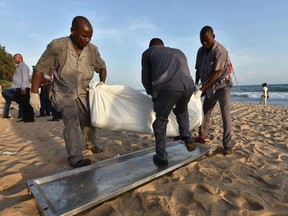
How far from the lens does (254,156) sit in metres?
3.22

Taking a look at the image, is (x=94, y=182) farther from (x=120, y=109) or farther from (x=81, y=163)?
(x=120, y=109)

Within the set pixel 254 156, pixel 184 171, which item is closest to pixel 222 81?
pixel 254 156

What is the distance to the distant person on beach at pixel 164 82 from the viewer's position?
261cm

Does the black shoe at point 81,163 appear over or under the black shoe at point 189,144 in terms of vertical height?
under

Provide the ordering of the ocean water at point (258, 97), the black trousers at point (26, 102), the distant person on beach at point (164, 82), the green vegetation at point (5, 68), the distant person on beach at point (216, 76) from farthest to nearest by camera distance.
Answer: the green vegetation at point (5, 68), the ocean water at point (258, 97), the black trousers at point (26, 102), the distant person on beach at point (216, 76), the distant person on beach at point (164, 82)

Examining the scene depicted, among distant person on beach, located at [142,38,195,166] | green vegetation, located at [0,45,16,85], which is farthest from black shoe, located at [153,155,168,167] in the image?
green vegetation, located at [0,45,16,85]

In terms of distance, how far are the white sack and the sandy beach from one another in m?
0.53

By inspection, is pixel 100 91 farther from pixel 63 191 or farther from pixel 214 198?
pixel 214 198

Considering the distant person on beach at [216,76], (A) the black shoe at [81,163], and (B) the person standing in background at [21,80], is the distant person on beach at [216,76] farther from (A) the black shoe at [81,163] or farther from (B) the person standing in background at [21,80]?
(B) the person standing in background at [21,80]

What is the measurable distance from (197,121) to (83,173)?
183 cm

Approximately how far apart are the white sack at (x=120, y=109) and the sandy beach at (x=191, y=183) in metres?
0.53

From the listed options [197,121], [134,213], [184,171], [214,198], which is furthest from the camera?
[197,121]

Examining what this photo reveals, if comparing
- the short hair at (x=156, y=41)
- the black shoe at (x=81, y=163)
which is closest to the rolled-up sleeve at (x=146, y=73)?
the short hair at (x=156, y=41)

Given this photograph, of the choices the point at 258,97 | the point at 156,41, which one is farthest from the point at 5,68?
the point at 156,41
